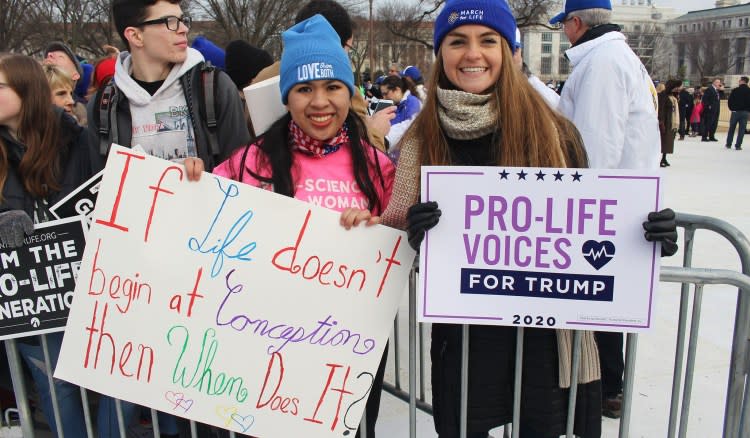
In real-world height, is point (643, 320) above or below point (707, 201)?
above

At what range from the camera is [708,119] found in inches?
700

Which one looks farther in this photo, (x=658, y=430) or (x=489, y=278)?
(x=658, y=430)

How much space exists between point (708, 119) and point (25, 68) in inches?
765

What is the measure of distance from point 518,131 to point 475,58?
29cm

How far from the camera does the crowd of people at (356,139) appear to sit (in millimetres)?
1921

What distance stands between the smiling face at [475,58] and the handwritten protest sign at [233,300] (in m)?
0.58

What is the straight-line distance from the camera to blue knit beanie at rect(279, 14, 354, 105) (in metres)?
2.12

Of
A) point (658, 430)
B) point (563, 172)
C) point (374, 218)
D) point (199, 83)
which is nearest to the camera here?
point (563, 172)

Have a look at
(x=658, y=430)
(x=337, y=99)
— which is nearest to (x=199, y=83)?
(x=337, y=99)

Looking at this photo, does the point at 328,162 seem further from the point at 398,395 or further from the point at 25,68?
the point at 398,395

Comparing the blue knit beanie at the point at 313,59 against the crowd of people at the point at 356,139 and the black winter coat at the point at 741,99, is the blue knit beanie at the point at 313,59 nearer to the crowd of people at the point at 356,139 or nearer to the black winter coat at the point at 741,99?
the crowd of people at the point at 356,139

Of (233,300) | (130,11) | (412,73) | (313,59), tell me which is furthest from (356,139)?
(412,73)

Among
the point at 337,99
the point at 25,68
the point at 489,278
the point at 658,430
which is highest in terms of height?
the point at 25,68

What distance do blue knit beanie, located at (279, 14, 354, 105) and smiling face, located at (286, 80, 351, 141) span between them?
0.03 metres
